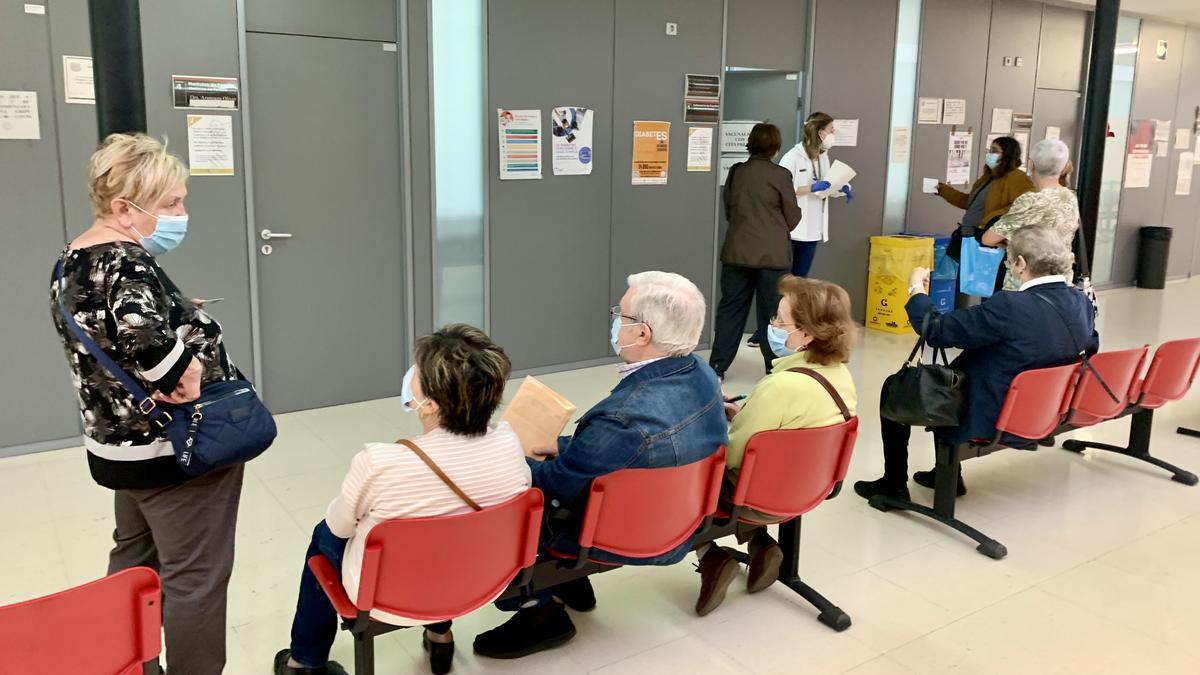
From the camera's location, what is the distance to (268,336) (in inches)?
203

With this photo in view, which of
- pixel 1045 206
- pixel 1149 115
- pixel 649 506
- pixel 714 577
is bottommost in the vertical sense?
pixel 714 577

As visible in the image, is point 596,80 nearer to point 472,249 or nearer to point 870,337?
point 472,249

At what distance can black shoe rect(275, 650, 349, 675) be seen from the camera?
8.25 feet

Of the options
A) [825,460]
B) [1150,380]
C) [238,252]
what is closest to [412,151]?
[238,252]

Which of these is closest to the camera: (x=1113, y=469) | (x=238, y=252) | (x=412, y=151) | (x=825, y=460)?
(x=825, y=460)

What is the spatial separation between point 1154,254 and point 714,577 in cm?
958

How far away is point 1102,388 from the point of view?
3945 mm

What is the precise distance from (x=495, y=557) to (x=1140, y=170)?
418 inches

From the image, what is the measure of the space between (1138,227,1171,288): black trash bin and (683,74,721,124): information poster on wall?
652 cm

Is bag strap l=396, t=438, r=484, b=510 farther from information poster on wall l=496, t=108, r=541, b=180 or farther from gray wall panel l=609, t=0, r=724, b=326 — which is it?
gray wall panel l=609, t=0, r=724, b=326

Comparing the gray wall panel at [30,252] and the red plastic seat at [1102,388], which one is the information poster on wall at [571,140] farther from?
the red plastic seat at [1102,388]

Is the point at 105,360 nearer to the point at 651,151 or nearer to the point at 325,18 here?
the point at 325,18

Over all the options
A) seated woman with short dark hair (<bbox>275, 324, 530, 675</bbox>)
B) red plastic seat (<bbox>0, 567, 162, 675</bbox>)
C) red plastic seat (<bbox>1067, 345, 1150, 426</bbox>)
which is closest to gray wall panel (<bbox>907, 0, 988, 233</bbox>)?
red plastic seat (<bbox>1067, 345, 1150, 426</bbox>)

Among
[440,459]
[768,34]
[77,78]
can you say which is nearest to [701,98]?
[768,34]
